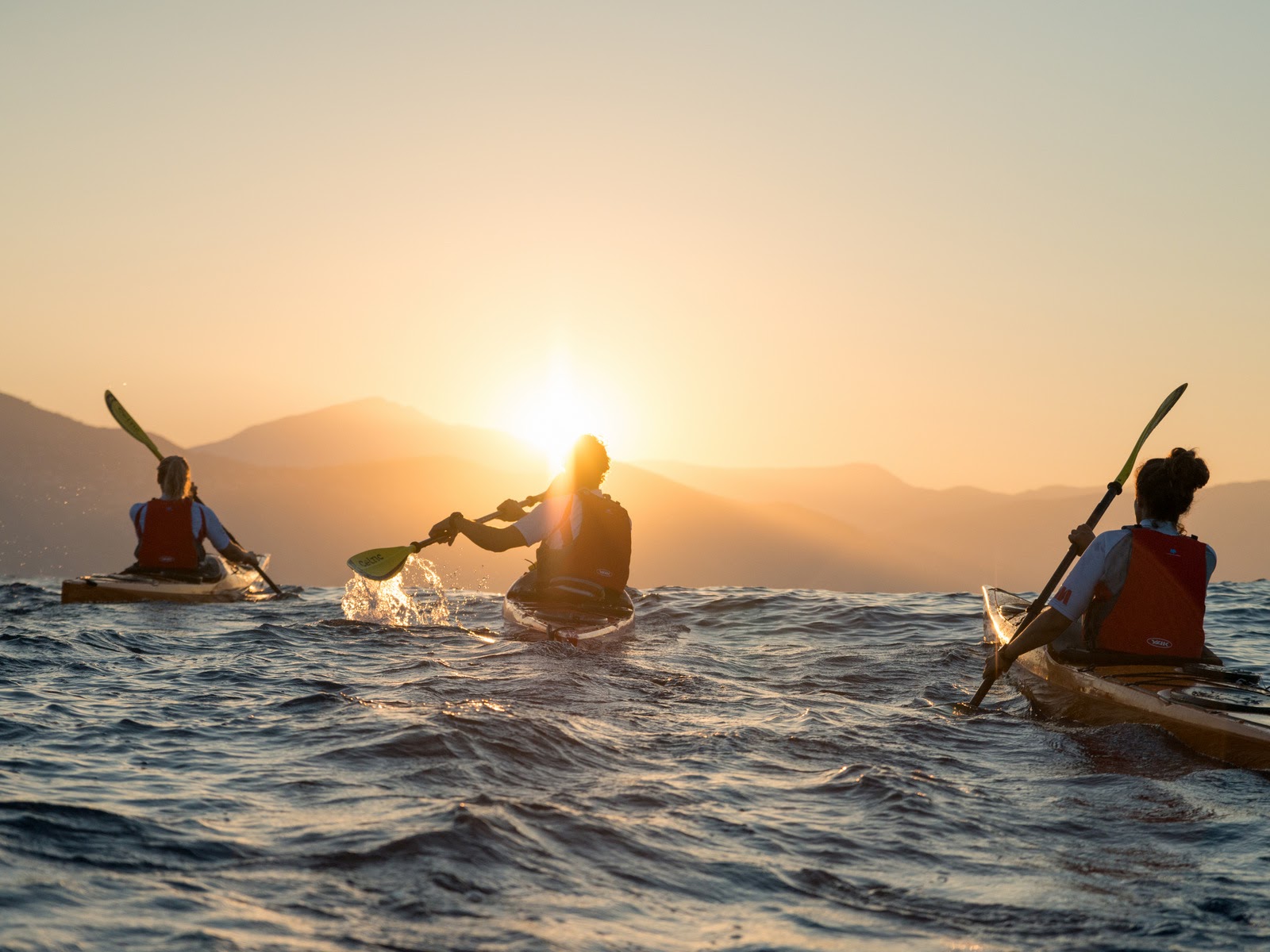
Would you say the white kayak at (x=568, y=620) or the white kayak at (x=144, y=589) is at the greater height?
the white kayak at (x=568, y=620)

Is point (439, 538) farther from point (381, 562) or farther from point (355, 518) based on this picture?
point (355, 518)

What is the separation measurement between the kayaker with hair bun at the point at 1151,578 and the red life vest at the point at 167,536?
10296 millimetres

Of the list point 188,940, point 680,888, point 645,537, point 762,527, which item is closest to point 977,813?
A: point 680,888

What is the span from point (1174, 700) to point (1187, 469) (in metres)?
1.52

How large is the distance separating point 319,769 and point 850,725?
3.65 meters

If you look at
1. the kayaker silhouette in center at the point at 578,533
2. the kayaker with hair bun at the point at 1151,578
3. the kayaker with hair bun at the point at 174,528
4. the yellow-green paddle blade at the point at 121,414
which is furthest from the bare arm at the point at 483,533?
the yellow-green paddle blade at the point at 121,414

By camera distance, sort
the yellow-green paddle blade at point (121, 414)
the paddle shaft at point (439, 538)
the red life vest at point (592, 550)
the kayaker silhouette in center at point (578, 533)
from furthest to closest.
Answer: the yellow-green paddle blade at point (121, 414)
the paddle shaft at point (439, 538)
the red life vest at point (592, 550)
the kayaker silhouette in center at point (578, 533)

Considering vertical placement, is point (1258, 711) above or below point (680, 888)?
above

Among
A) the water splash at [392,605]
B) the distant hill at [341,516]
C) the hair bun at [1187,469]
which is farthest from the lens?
the distant hill at [341,516]

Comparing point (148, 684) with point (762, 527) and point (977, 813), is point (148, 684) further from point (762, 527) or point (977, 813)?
point (762, 527)

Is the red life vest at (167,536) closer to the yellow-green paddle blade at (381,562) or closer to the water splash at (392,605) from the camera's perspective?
the water splash at (392,605)

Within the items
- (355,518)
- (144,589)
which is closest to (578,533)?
(144,589)

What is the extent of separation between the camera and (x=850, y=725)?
734cm

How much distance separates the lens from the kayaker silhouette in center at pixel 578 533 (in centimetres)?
1034
